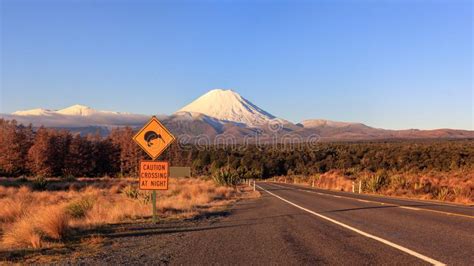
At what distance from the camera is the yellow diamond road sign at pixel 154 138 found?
14.0 m

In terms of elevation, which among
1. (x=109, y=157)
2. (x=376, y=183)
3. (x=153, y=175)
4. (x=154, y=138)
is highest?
(x=154, y=138)

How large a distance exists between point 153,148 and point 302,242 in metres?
6.33

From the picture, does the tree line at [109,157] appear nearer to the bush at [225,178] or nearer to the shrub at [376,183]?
the bush at [225,178]

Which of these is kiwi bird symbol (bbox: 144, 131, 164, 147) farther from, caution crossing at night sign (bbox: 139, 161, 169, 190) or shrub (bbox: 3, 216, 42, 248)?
shrub (bbox: 3, 216, 42, 248)

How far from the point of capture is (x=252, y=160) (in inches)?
4021

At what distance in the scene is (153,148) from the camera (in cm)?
1409

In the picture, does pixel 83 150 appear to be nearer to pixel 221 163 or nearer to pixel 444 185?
pixel 221 163

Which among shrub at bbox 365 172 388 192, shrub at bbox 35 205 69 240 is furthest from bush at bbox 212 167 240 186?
shrub at bbox 35 205 69 240

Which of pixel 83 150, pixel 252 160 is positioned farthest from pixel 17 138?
pixel 252 160

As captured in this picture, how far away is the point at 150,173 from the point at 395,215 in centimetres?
767

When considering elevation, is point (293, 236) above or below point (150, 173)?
below

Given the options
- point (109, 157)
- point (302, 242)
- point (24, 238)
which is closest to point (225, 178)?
point (24, 238)

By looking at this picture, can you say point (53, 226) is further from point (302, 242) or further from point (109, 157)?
point (109, 157)

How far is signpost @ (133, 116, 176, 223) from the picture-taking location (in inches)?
549
